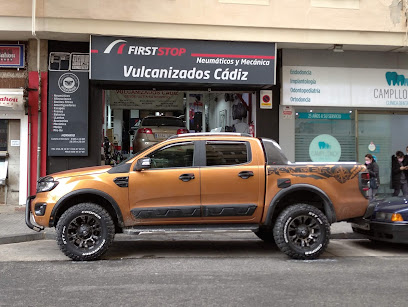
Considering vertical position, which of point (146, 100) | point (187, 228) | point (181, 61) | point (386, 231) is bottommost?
point (386, 231)

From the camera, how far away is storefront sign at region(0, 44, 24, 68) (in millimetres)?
11281

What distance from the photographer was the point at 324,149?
12641 mm

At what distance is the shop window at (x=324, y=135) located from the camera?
12516 millimetres

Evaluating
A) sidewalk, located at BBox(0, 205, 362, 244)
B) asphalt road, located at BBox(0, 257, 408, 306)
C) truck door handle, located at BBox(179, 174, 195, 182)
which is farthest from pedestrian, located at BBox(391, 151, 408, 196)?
truck door handle, located at BBox(179, 174, 195, 182)

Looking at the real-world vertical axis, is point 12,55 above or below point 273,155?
above

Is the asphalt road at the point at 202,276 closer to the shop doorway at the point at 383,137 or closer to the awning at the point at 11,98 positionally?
the awning at the point at 11,98

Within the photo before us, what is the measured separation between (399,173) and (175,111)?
290 inches

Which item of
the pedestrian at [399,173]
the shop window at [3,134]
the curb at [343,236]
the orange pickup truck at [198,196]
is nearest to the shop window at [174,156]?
the orange pickup truck at [198,196]

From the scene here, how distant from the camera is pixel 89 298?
4699 mm

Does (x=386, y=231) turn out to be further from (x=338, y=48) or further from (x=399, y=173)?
(x=338, y=48)

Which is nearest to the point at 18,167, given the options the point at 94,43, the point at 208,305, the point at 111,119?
the point at 94,43

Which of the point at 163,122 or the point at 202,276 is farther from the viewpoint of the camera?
the point at 163,122

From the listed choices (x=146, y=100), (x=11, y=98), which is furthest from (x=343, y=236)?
(x=11, y=98)

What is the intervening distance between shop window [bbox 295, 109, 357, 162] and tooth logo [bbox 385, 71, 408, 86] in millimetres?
1414
